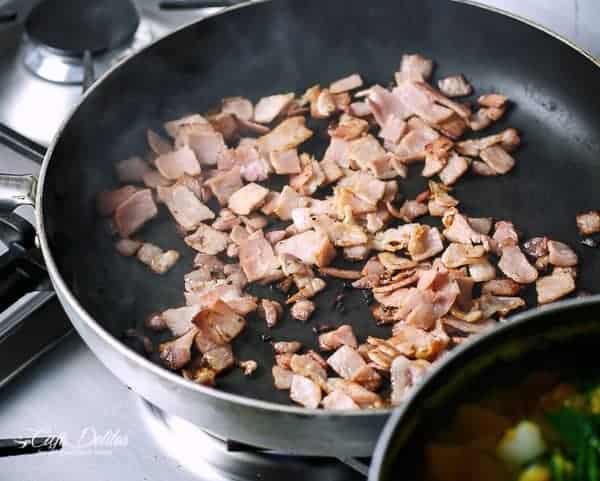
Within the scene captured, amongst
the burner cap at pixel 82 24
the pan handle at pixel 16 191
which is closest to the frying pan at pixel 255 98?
the pan handle at pixel 16 191

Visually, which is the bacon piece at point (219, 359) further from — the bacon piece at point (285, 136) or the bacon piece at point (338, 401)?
the bacon piece at point (285, 136)

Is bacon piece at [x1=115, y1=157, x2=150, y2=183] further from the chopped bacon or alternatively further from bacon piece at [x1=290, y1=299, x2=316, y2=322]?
bacon piece at [x1=290, y1=299, x2=316, y2=322]

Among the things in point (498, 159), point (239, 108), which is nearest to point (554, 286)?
point (498, 159)

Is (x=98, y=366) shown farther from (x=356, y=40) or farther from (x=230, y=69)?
(x=356, y=40)

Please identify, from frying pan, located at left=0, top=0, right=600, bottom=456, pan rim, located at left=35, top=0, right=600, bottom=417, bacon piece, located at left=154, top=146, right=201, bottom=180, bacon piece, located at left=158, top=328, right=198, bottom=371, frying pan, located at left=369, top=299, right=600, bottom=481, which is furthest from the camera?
bacon piece, located at left=154, top=146, right=201, bottom=180

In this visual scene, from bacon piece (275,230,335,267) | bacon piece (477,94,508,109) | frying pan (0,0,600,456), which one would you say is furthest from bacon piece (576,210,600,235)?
bacon piece (275,230,335,267)

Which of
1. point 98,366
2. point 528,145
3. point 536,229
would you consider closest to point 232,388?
point 98,366
